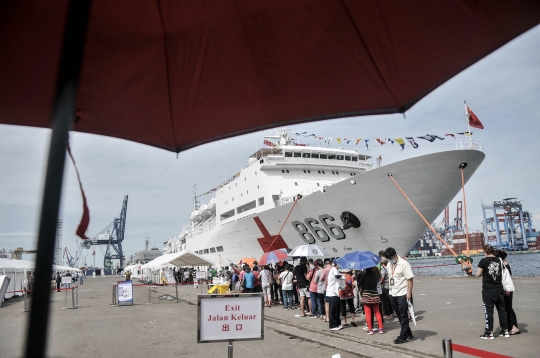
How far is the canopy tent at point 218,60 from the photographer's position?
166cm

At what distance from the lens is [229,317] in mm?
4117

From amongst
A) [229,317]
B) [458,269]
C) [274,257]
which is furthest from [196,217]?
[229,317]

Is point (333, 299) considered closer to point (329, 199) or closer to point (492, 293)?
point (492, 293)

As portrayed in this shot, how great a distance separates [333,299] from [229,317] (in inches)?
168

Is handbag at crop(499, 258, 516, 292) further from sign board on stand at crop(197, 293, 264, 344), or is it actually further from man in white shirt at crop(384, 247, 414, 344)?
sign board on stand at crop(197, 293, 264, 344)

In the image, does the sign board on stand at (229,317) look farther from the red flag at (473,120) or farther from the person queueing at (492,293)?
the red flag at (473,120)

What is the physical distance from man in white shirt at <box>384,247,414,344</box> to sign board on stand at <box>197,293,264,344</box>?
3.07 m

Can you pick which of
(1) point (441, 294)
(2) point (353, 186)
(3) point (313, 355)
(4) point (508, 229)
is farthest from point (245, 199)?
(4) point (508, 229)

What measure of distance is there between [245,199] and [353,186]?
11.0 meters

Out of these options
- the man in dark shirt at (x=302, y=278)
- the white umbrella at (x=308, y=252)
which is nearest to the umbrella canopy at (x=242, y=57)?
the man in dark shirt at (x=302, y=278)

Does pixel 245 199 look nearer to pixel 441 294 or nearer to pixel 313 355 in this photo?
pixel 441 294

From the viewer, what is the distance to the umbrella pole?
1313 millimetres

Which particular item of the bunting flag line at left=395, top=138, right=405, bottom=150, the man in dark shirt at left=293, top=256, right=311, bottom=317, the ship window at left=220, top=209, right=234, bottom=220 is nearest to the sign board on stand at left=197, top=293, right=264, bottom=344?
the man in dark shirt at left=293, top=256, right=311, bottom=317

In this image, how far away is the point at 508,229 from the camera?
98.1 metres
